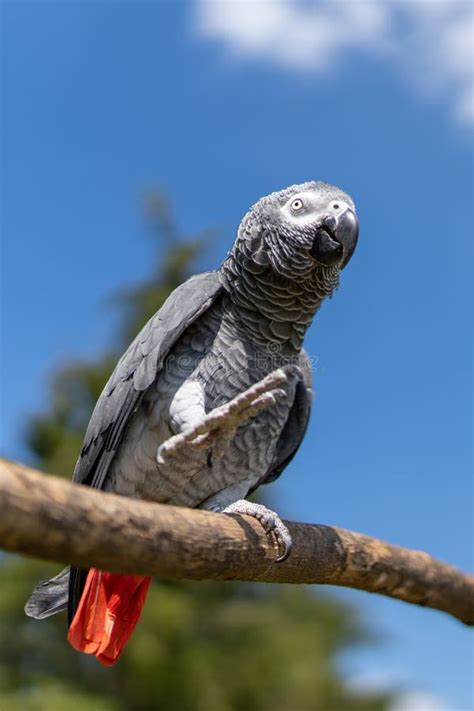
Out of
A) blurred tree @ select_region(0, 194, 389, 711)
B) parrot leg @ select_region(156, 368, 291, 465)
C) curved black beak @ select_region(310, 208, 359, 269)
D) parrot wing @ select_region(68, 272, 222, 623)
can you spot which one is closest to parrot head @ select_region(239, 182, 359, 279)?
curved black beak @ select_region(310, 208, 359, 269)

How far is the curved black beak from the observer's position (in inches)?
75.4

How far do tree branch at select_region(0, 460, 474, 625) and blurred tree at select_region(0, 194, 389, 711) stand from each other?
376 cm

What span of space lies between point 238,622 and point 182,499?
4.22 meters

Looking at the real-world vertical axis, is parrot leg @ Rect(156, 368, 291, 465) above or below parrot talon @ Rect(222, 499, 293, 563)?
above

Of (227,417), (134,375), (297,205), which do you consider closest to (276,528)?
(227,417)

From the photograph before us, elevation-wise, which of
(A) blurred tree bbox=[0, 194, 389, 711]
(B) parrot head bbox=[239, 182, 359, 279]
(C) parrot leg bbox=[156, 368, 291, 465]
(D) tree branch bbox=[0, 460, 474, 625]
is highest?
(B) parrot head bbox=[239, 182, 359, 279]

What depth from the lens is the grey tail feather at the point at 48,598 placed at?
6.60ft

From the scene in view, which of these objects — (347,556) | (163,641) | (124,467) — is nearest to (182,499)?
(124,467)

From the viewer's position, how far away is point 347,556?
193cm

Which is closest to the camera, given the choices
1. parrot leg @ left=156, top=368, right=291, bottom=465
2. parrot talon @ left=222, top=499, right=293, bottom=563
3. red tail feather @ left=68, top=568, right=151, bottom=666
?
parrot leg @ left=156, top=368, right=291, bottom=465

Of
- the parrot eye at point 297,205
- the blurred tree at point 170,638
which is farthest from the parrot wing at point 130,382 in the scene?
the blurred tree at point 170,638

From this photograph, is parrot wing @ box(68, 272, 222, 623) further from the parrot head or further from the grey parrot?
the parrot head

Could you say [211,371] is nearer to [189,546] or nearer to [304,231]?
[304,231]

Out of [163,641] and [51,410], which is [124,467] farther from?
[51,410]
